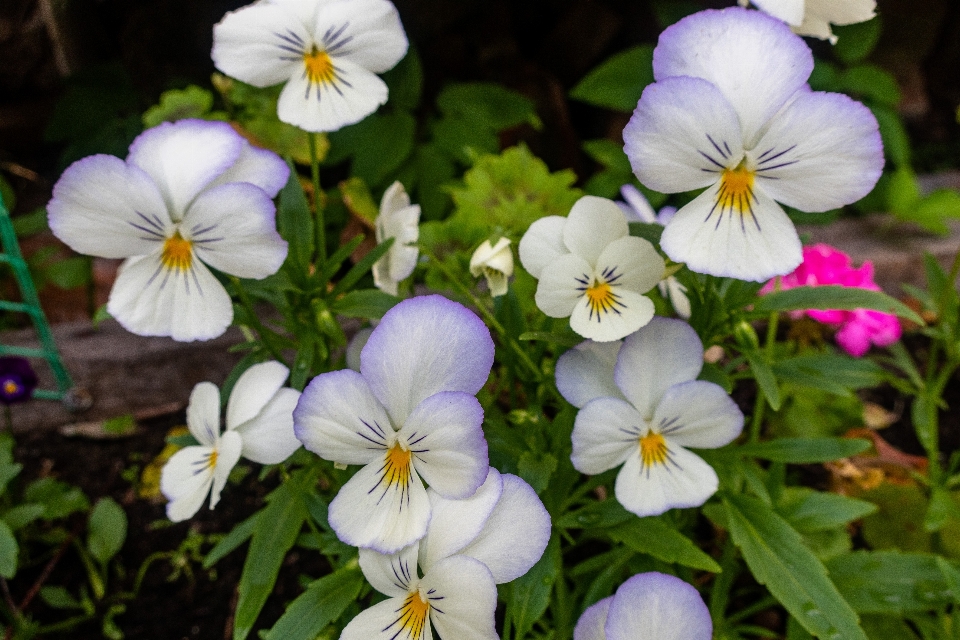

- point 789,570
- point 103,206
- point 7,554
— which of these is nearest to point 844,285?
point 789,570

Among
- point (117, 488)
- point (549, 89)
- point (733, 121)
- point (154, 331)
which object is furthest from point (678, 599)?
point (549, 89)

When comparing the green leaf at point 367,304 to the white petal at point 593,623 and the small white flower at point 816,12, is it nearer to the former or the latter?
the white petal at point 593,623

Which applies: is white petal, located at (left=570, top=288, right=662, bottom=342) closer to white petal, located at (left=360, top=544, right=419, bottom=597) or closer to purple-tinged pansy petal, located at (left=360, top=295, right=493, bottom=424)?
purple-tinged pansy petal, located at (left=360, top=295, right=493, bottom=424)

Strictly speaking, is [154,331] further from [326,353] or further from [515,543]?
[515,543]

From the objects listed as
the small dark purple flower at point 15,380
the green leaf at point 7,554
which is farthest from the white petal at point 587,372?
the small dark purple flower at point 15,380

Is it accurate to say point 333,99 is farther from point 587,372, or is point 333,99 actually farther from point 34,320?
point 34,320

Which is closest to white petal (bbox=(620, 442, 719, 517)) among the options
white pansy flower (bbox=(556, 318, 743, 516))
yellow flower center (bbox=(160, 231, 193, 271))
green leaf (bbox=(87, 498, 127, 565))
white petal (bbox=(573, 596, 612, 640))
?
white pansy flower (bbox=(556, 318, 743, 516))
